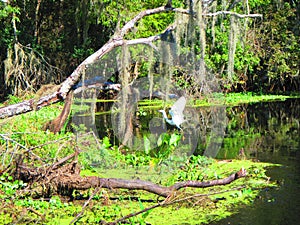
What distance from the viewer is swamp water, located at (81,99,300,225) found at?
522 centimetres

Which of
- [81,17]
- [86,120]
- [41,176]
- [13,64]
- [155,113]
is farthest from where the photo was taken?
[81,17]

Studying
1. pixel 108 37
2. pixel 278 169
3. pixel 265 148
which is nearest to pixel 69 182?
pixel 278 169

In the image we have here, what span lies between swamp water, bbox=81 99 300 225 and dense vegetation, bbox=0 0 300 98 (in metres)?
1.93

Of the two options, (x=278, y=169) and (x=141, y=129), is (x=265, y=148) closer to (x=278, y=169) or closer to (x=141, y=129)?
(x=278, y=169)

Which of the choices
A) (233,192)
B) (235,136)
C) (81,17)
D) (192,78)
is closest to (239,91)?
(192,78)

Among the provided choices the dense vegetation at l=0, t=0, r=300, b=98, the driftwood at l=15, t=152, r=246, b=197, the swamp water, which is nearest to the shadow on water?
the swamp water

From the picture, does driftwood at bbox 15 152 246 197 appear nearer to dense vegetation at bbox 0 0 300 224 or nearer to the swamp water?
dense vegetation at bbox 0 0 300 224

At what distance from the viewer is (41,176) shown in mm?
5660

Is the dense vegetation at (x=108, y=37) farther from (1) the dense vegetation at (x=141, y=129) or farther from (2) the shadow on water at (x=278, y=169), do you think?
(2) the shadow on water at (x=278, y=169)

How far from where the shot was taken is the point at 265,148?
923 centimetres

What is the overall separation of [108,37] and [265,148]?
438 inches

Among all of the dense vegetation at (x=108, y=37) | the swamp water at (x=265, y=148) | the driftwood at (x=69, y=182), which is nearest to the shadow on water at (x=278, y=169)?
the swamp water at (x=265, y=148)

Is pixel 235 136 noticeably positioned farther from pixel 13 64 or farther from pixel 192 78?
pixel 13 64

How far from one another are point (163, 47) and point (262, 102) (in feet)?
35.3
